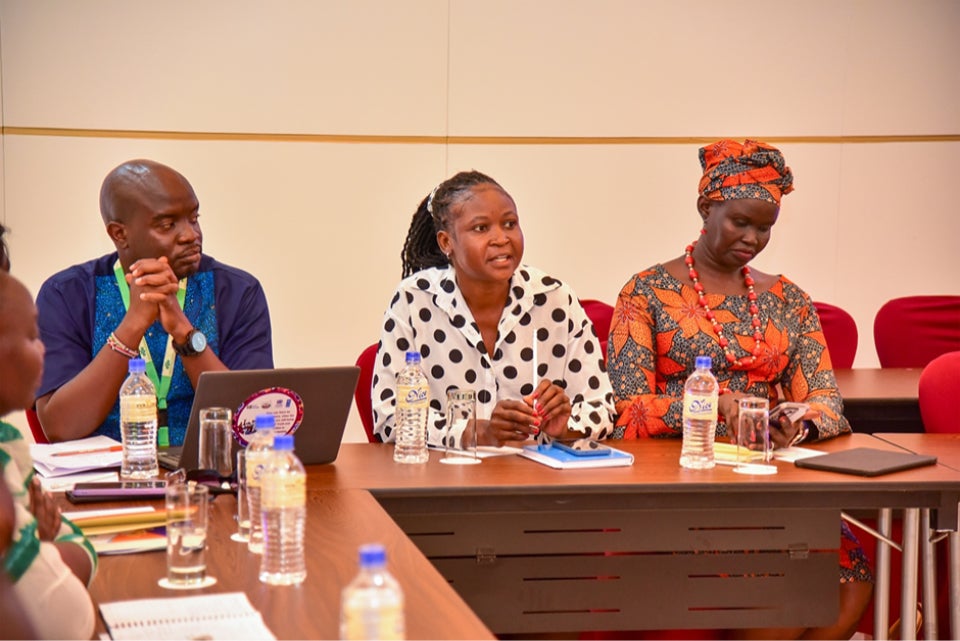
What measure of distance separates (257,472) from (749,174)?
6.42 ft

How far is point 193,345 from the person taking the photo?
2852 millimetres

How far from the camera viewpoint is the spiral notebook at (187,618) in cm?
146

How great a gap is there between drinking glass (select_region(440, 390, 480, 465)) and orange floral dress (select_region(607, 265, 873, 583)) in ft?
1.85

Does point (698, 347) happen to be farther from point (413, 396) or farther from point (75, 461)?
point (75, 461)

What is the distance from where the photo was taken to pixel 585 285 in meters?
5.71

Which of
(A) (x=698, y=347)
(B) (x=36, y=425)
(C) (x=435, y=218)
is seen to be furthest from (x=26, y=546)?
(A) (x=698, y=347)

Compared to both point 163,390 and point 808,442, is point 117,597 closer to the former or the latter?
point 163,390

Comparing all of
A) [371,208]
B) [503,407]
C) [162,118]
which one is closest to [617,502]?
[503,407]

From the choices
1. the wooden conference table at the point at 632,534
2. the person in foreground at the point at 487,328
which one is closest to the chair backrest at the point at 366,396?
the person in foreground at the point at 487,328

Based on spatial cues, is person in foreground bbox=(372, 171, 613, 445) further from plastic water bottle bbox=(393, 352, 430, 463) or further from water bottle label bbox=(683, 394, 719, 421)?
water bottle label bbox=(683, 394, 719, 421)

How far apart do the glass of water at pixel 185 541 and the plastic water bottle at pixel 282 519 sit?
10 cm

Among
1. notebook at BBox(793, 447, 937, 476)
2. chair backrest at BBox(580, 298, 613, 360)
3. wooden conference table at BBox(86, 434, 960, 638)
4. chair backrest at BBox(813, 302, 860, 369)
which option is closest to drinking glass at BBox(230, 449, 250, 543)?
wooden conference table at BBox(86, 434, 960, 638)

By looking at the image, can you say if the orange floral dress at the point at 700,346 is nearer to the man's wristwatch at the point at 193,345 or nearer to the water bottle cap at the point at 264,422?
the man's wristwatch at the point at 193,345

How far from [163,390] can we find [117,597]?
1.36 m
